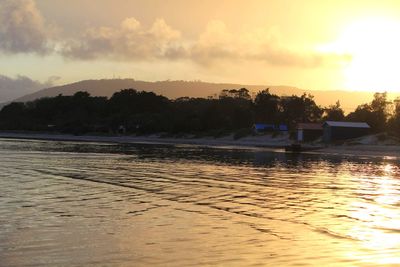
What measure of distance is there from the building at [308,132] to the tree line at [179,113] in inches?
422

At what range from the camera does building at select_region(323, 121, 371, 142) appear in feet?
297

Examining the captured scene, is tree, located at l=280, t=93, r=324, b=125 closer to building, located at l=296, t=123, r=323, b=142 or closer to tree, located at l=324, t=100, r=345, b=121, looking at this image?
tree, located at l=324, t=100, r=345, b=121

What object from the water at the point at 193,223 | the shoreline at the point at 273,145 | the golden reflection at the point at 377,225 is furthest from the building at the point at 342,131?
the golden reflection at the point at 377,225

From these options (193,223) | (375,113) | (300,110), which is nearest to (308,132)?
(375,113)

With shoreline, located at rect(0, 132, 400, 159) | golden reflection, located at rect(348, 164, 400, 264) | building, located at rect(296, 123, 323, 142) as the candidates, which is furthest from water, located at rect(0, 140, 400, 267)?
building, located at rect(296, 123, 323, 142)

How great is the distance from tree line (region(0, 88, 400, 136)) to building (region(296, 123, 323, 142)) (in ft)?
35.2

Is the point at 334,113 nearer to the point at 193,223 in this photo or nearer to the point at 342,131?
the point at 342,131

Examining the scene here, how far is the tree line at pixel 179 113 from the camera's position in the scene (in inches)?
4505

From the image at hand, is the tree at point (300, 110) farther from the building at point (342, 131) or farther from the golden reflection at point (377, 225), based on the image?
the golden reflection at point (377, 225)

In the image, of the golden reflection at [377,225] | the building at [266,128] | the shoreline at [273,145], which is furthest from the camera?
the building at [266,128]

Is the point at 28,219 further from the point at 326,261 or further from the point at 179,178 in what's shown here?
the point at 179,178

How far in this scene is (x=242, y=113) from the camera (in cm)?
12731

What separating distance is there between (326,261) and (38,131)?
165874 millimetres

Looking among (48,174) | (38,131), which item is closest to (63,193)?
(48,174)
